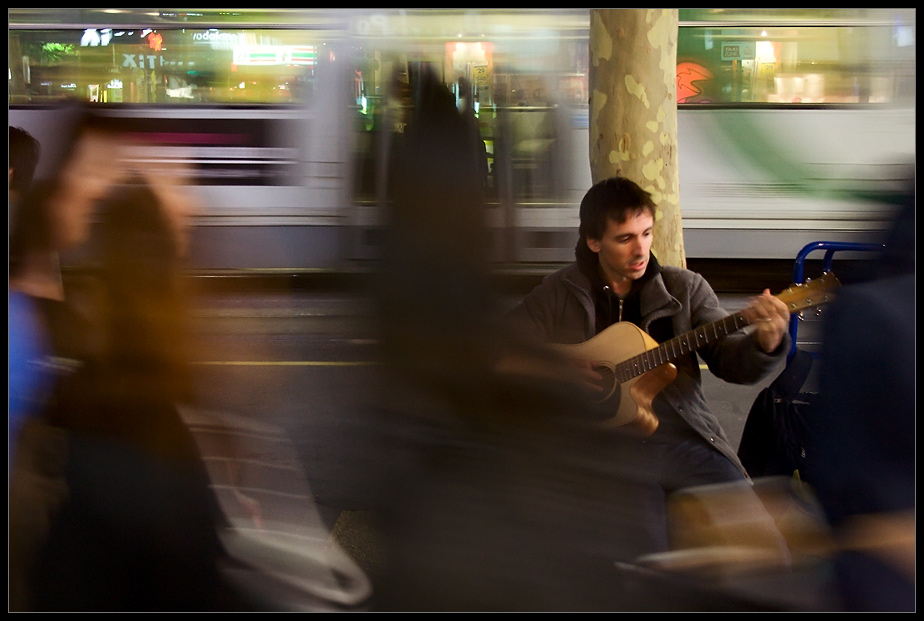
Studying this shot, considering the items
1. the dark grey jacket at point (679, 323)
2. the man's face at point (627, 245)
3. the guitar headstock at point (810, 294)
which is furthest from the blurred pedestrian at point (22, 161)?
the guitar headstock at point (810, 294)

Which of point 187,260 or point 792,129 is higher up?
point 792,129

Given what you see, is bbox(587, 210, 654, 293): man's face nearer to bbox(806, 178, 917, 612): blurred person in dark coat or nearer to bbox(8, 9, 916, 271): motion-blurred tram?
bbox(806, 178, 917, 612): blurred person in dark coat

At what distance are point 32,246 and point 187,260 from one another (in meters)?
0.34

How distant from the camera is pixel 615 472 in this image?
5.06 ft

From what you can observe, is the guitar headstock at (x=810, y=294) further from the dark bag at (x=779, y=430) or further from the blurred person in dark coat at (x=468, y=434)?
the blurred person in dark coat at (x=468, y=434)

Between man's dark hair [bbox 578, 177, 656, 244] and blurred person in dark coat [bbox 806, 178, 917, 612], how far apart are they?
3.58ft

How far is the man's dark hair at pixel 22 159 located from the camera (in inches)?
84.7

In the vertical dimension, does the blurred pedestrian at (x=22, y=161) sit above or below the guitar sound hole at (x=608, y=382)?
above

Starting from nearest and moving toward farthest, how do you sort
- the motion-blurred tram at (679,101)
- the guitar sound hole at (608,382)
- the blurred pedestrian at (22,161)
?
the blurred pedestrian at (22,161)
the guitar sound hole at (608,382)
the motion-blurred tram at (679,101)

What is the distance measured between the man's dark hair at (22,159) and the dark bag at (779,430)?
6.75 feet

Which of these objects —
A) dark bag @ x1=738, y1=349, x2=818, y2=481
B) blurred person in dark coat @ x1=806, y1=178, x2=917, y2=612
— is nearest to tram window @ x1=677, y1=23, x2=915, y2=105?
dark bag @ x1=738, y1=349, x2=818, y2=481

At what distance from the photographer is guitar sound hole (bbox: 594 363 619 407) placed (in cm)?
233
